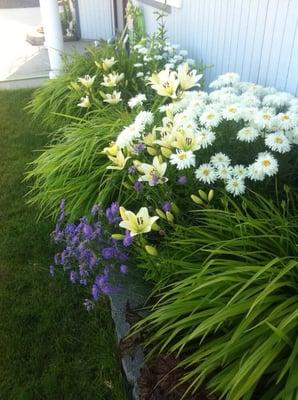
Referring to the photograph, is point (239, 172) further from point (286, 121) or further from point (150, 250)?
point (150, 250)

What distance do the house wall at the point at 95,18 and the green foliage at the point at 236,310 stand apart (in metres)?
7.73

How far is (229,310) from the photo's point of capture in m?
1.41

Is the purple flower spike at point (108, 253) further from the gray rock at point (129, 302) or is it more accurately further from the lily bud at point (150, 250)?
the lily bud at point (150, 250)

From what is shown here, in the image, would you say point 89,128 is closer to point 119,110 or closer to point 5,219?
point 119,110

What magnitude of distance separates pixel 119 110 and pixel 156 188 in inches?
52.6

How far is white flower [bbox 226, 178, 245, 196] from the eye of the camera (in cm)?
186

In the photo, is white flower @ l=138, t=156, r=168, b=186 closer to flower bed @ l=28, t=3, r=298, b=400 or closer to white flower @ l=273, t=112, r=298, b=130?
flower bed @ l=28, t=3, r=298, b=400

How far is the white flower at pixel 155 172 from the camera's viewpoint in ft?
6.23

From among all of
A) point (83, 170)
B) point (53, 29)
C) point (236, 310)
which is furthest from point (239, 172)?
point (53, 29)

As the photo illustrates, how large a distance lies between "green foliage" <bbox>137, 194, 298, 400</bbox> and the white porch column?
4220 millimetres

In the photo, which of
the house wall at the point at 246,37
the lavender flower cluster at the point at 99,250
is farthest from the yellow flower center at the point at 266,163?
the house wall at the point at 246,37

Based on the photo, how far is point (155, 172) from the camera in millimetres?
1930

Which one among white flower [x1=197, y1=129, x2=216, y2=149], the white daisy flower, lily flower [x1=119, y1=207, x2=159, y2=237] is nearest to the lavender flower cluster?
lily flower [x1=119, y1=207, x2=159, y2=237]

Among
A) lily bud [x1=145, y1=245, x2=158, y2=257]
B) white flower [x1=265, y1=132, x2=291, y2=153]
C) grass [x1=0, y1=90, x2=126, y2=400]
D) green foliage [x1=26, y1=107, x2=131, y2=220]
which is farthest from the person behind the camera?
green foliage [x1=26, y1=107, x2=131, y2=220]
